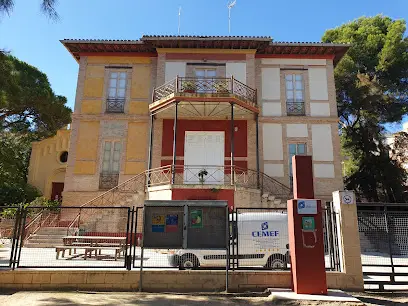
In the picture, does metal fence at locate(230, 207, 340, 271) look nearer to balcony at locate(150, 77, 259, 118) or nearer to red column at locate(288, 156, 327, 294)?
red column at locate(288, 156, 327, 294)

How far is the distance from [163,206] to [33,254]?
14.0ft

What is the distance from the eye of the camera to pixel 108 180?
51.9 ft

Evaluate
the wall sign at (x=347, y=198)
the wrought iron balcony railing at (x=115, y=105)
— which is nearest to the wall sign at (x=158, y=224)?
the wall sign at (x=347, y=198)

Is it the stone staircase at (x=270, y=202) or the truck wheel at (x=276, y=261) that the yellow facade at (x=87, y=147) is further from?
the truck wheel at (x=276, y=261)

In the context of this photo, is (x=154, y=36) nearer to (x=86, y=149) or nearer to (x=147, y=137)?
(x=147, y=137)

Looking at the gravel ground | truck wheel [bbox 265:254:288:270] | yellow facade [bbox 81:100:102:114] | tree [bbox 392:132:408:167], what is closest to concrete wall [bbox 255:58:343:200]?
tree [bbox 392:132:408:167]

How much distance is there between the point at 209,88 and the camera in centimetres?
1589

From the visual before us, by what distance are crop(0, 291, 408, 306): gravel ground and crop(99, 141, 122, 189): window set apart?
9.39m

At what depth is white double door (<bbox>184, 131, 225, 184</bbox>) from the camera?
50.5 feet

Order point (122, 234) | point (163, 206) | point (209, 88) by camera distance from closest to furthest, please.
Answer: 1. point (163, 206)
2. point (122, 234)
3. point (209, 88)

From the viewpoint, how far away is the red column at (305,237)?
653 cm

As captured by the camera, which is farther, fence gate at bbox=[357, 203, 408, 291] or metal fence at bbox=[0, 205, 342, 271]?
fence gate at bbox=[357, 203, 408, 291]

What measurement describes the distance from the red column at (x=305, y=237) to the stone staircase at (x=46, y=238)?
381 inches

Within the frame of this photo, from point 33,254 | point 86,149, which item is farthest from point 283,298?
point 86,149
